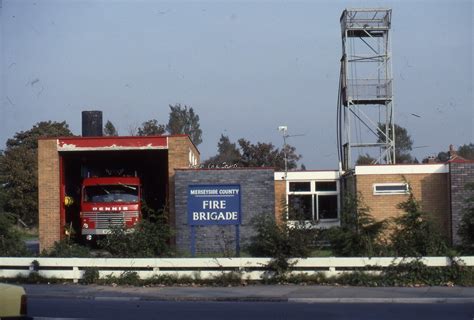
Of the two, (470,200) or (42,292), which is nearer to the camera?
(42,292)

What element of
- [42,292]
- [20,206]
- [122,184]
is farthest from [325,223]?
[20,206]

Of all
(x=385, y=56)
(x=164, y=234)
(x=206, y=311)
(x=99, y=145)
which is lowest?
(x=206, y=311)

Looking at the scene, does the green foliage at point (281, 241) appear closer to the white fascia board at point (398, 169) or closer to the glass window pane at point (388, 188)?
the white fascia board at point (398, 169)

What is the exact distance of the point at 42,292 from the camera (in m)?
18.2

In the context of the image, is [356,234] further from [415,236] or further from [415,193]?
[415,193]

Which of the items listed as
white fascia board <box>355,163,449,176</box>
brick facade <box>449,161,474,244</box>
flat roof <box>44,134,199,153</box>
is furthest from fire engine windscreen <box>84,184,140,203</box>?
brick facade <box>449,161,474,244</box>

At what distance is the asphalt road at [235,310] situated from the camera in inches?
542

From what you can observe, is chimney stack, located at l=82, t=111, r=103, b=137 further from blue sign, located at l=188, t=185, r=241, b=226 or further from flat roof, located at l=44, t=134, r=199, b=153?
blue sign, located at l=188, t=185, r=241, b=226

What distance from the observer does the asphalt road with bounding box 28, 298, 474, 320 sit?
13766mm

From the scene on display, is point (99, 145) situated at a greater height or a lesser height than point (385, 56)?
lesser

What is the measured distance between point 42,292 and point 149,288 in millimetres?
2645

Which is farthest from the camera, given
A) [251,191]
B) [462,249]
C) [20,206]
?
[20,206]

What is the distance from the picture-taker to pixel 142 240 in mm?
20375

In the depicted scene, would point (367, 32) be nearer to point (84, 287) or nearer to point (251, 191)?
point (251, 191)
